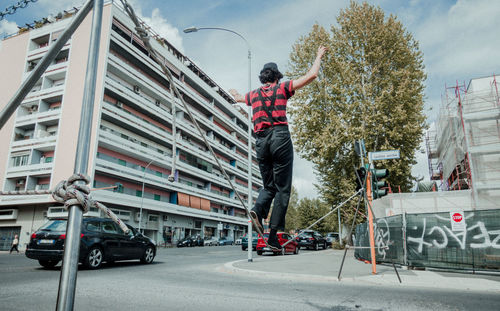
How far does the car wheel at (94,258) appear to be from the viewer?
923cm

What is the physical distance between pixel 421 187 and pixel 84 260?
33442mm

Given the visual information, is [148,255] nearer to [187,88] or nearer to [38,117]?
[38,117]

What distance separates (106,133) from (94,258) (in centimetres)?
2419

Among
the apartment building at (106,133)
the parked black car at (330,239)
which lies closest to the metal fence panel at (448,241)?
the apartment building at (106,133)

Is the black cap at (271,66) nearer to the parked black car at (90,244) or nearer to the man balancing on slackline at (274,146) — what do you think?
the man balancing on slackline at (274,146)

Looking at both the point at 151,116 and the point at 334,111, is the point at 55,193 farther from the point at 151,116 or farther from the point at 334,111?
the point at 151,116

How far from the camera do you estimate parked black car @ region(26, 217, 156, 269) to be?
9016mm

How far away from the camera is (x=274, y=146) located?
3133mm

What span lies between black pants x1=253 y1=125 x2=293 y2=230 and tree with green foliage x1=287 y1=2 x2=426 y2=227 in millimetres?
18201

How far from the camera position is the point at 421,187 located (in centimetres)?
3334

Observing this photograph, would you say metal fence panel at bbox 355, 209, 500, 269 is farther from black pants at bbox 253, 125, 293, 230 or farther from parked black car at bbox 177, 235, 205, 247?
parked black car at bbox 177, 235, 205, 247

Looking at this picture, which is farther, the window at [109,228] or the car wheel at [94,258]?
the window at [109,228]

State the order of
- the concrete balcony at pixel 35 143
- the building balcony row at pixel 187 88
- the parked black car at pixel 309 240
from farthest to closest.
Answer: the building balcony row at pixel 187 88 → the concrete balcony at pixel 35 143 → the parked black car at pixel 309 240

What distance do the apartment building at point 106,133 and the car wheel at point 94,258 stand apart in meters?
15.3
